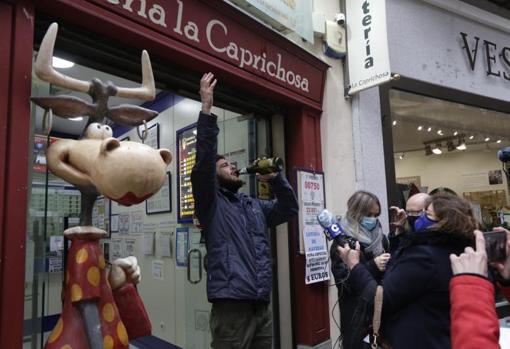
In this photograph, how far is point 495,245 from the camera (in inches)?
62.9

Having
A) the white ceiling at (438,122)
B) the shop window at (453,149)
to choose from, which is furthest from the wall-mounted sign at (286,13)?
the shop window at (453,149)

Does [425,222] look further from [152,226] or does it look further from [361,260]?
[152,226]

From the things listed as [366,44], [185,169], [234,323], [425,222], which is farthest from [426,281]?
[185,169]

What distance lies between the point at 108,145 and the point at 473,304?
50.0 inches

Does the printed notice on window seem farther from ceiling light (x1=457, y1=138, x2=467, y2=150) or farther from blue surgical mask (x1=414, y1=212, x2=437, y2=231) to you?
ceiling light (x1=457, y1=138, x2=467, y2=150)

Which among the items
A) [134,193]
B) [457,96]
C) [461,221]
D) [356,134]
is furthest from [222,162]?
[457,96]

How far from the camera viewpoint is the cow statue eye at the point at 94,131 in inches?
63.8

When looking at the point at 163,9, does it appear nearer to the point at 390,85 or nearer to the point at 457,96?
the point at 390,85

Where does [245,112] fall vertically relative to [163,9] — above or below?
below

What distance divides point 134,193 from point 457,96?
189 inches

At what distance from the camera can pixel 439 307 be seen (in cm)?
157

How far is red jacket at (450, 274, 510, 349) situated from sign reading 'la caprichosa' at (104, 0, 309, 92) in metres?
2.09

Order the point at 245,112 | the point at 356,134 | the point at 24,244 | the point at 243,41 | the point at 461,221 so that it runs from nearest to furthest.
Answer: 1. the point at 461,221
2. the point at 24,244
3. the point at 243,41
4. the point at 245,112
5. the point at 356,134

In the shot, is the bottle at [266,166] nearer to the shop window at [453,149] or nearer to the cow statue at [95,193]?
the cow statue at [95,193]
